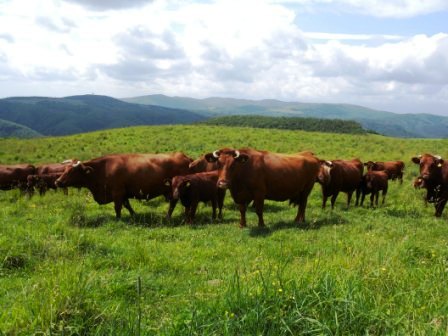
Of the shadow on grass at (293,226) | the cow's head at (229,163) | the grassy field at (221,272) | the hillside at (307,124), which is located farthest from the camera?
the hillside at (307,124)

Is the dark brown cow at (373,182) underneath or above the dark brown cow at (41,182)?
above

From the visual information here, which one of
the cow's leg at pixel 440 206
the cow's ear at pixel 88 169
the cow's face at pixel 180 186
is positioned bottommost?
the cow's leg at pixel 440 206

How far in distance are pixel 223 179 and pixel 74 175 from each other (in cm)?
545

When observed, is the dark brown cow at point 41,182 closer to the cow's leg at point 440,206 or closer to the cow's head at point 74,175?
the cow's head at point 74,175

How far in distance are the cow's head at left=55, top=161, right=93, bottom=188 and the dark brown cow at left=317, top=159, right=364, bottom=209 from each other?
8254mm

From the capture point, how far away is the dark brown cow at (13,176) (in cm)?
1938

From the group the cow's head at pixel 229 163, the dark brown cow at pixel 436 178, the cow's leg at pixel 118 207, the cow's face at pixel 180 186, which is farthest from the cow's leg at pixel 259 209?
the dark brown cow at pixel 436 178

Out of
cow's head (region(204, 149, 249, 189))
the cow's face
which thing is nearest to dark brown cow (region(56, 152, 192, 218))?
the cow's face

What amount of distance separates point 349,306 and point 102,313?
2.65 meters

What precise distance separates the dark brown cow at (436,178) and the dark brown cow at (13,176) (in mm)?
16848

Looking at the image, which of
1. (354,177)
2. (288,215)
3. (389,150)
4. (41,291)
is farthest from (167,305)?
(389,150)

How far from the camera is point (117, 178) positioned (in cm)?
1366

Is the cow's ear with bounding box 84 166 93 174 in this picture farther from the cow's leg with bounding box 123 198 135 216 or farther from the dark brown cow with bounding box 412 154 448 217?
the dark brown cow with bounding box 412 154 448 217

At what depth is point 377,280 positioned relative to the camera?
5.38 metres
